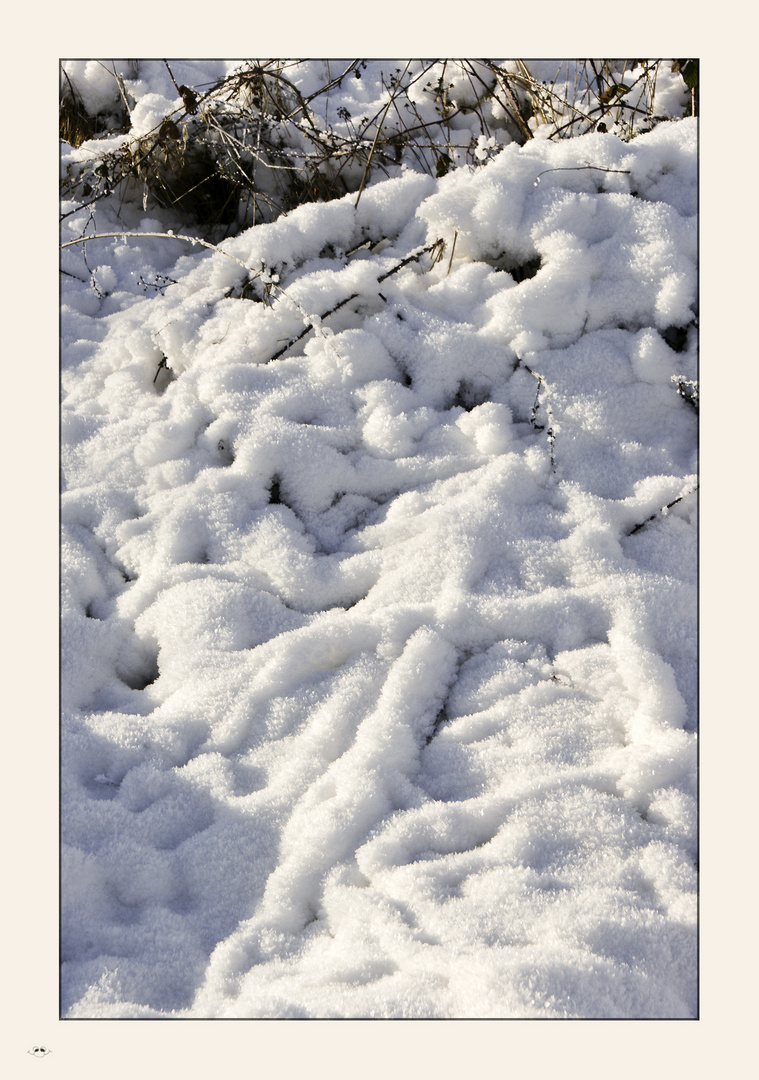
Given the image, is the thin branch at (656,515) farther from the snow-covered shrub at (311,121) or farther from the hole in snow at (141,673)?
the snow-covered shrub at (311,121)

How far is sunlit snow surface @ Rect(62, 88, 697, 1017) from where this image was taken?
4.32ft

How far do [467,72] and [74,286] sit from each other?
1.67 metres

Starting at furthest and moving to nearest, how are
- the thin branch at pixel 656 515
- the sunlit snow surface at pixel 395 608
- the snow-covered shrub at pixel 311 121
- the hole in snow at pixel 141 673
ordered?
1. the snow-covered shrub at pixel 311 121
2. the thin branch at pixel 656 515
3. the hole in snow at pixel 141 673
4. the sunlit snow surface at pixel 395 608

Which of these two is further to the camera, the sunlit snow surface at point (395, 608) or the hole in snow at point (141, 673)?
the hole in snow at point (141, 673)

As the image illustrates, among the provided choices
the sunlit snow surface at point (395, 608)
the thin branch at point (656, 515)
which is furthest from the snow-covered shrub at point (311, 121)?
the thin branch at point (656, 515)

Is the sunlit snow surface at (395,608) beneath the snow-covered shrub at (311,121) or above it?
beneath

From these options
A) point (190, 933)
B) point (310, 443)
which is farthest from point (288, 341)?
point (190, 933)

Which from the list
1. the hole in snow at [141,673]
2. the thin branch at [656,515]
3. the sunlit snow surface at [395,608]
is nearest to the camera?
the sunlit snow surface at [395,608]

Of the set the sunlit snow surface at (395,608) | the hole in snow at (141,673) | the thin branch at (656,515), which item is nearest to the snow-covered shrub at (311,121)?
the sunlit snow surface at (395,608)

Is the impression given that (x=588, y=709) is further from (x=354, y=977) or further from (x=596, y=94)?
(x=596, y=94)

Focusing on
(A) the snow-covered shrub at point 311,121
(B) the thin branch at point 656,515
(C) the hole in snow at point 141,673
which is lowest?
(C) the hole in snow at point 141,673

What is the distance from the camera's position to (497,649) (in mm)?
1706

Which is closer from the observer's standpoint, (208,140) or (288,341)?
(288,341)

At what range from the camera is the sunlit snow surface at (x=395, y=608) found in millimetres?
1317
